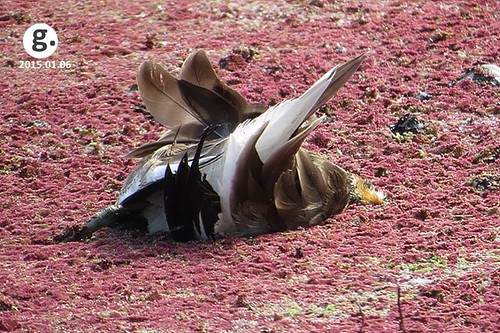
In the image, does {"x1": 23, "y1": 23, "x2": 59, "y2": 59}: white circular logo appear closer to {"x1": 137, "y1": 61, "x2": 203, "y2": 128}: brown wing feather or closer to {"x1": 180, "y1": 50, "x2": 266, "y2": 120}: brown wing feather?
{"x1": 137, "y1": 61, "x2": 203, "y2": 128}: brown wing feather

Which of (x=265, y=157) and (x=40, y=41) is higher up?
(x=265, y=157)

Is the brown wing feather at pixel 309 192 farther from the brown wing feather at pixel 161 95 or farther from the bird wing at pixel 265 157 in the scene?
the brown wing feather at pixel 161 95

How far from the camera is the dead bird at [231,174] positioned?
5.87 m

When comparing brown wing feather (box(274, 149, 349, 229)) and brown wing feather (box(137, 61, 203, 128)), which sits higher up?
brown wing feather (box(137, 61, 203, 128))

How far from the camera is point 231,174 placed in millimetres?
5887

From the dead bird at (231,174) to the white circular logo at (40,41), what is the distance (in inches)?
107

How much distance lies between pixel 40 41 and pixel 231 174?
3699 mm

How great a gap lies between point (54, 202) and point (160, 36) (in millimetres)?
2898

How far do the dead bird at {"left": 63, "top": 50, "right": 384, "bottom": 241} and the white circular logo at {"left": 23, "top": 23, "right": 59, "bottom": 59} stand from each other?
8.90 feet

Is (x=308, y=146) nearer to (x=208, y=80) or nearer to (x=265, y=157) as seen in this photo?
(x=208, y=80)

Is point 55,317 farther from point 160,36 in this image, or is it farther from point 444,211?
point 160,36

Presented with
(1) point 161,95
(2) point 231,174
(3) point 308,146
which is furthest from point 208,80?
(3) point 308,146

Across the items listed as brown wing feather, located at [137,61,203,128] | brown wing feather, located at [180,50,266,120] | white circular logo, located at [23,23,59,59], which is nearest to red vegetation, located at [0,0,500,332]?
white circular logo, located at [23,23,59,59]

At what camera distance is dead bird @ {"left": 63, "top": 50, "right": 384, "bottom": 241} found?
19.2 feet
